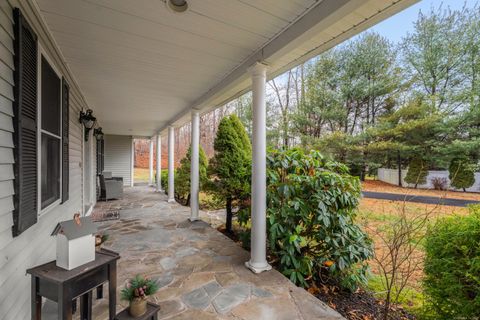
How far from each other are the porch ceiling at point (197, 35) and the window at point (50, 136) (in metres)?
0.48

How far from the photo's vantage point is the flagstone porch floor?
202 centimetres

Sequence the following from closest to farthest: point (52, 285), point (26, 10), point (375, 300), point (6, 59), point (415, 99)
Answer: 1. point (52, 285)
2. point (6, 59)
3. point (26, 10)
4. point (375, 300)
5. point (415, 99)

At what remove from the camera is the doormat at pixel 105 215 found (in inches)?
206

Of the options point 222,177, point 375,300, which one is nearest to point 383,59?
point 222,177

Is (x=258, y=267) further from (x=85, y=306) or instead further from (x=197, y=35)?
(x=197, y=35)

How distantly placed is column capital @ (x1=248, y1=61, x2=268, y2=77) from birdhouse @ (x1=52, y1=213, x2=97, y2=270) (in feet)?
7.61

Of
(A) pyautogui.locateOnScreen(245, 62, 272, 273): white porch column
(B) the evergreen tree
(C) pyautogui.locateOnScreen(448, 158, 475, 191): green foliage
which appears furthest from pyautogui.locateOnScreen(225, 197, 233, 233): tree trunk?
(C) pyautogui.locateOnScreen(448, 158, 475, 191): green foliage

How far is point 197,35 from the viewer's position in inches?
91.8

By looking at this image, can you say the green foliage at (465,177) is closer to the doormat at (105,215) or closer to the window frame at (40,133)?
the doormat at (105,215)

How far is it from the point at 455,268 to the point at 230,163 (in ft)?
11.1

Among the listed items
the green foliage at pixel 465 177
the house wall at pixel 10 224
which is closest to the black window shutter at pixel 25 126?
the house wall at pixel 10 224

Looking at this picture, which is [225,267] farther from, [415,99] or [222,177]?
[415,99]

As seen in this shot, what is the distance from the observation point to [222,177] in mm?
4496

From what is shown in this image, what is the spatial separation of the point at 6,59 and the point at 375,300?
3.91 metres
